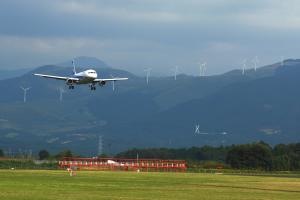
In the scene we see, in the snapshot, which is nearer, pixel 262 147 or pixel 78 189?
pixel 78 189

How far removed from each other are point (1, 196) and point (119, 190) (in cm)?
1420

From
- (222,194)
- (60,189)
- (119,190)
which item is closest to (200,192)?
(222,194)

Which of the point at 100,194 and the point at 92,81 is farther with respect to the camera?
the point at 92,81

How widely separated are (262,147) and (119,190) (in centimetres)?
12001

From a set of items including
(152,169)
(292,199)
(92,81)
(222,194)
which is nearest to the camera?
(292,199)

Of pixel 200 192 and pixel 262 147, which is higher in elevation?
pixel 262 147

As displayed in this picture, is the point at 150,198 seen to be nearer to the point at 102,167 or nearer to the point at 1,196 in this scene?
the point at 1,196

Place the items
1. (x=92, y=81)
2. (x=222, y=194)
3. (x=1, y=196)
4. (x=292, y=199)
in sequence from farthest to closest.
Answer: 1. (x=92, y=81)
2. (x=222, y=194)
3. (x=292, y=199)
4. (x=1, y=196)

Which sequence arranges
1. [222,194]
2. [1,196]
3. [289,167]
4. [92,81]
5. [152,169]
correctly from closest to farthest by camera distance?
[1,196], [222,194], [92,81], [152,169], [289,167]

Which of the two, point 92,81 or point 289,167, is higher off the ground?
point 92,81

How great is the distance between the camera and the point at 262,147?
183875mm

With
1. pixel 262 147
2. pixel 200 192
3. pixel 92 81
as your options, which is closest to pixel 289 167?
pixel 262 147

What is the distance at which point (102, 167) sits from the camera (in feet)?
488

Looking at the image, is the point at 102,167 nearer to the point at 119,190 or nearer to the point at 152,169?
the point at 152,169
